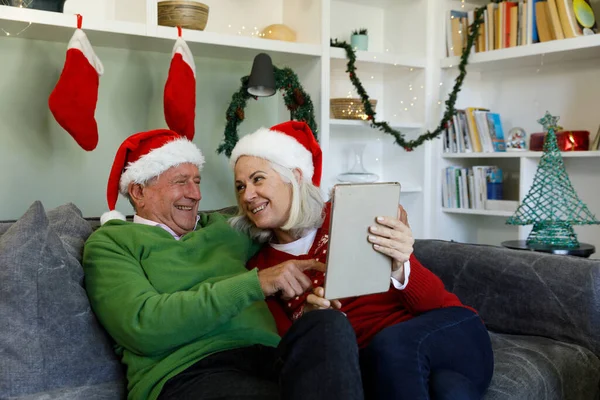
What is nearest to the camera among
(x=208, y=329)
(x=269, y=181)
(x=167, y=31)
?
(x=208, y=329)

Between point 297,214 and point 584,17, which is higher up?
point 584,17

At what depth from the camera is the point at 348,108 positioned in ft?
10.8

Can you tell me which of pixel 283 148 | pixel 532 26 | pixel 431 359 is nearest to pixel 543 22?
pixel 532 26

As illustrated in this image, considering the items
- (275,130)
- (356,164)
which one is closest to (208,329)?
(275,130)

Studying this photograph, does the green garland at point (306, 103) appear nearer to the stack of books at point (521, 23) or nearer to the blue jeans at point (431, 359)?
the stack of books at point (521, 23)

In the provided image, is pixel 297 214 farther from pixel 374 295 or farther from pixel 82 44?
pixel 82 44

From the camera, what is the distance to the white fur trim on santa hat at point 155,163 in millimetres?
1859

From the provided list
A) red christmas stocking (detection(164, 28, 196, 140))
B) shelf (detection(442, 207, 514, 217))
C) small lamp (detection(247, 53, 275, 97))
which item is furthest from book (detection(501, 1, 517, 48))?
red christmas stocking (detection(164, 28, 196, 140))

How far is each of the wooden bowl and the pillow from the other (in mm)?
→ 1757

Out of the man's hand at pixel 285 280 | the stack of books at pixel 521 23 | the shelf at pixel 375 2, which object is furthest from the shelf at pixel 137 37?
the man's hand at pixel 285 280

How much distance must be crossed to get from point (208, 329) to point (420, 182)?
2201mm

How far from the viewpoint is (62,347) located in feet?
4.92

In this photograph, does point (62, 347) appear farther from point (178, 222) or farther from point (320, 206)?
point (320, 206)

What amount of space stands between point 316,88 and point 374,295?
158 cm
